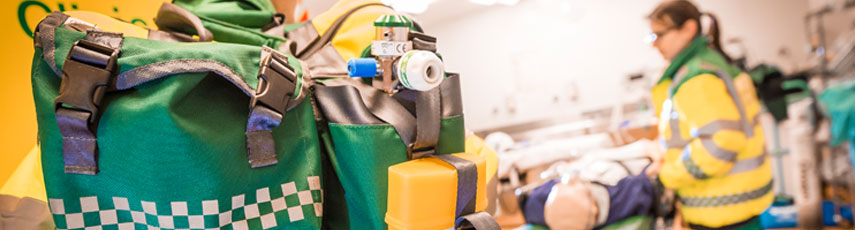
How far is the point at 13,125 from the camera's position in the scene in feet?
2.53

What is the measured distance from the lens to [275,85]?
0.57 metres

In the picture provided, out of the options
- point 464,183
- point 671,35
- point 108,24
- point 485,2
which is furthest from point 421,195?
point 485,2

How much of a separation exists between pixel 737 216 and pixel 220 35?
6.02 ft

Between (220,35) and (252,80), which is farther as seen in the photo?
(220,35)

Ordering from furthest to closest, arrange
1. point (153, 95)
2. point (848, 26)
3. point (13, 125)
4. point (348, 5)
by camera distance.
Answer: point (848, 26)
point (348, 5)
point (13, 125)
point (153, 95)

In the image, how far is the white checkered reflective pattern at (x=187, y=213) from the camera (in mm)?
556

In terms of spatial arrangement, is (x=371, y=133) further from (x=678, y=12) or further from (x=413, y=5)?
(x=678, y=12)

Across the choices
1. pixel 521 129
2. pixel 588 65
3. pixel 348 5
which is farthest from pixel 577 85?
pixel 348 5

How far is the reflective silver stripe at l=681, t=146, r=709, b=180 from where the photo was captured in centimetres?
161

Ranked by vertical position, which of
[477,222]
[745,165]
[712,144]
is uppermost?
[477,222]

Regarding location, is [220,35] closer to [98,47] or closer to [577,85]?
[98,47]

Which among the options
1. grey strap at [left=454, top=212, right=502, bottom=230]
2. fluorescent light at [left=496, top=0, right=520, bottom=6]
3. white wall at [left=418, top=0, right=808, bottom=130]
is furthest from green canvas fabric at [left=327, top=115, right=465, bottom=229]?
fluorescent light at [left=496, top=0, right=520, bottom=6]

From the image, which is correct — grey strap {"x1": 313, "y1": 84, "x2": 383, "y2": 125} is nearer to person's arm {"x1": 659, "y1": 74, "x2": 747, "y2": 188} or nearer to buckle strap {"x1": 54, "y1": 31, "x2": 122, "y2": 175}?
buckle strap {"x1": 54, "y1": 31, "x2": 122, "y2": 175}

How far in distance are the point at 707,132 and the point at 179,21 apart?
169 cm
